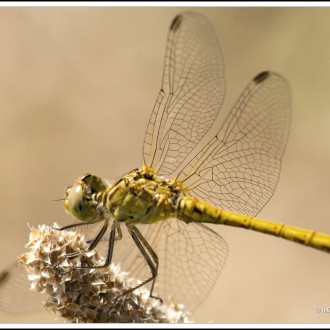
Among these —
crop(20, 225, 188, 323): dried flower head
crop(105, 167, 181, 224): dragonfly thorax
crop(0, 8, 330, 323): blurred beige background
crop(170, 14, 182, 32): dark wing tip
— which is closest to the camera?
crop(20, 225, 188, 323): dried flower head

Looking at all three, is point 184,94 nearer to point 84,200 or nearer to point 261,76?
point 261,76

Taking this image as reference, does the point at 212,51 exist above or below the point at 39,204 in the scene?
above

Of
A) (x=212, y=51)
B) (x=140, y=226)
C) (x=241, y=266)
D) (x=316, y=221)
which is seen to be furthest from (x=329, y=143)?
(x=140, y=226)

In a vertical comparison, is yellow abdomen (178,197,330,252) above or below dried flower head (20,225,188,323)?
above

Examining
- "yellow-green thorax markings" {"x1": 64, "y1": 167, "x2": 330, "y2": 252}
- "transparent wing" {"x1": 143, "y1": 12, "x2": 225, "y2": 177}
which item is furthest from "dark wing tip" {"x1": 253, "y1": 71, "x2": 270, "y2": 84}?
"yellow-green thorax markings" {"x1": 64, "y1": 167, "x2": 330, "y2": 252}

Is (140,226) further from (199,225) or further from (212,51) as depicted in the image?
(212,51)

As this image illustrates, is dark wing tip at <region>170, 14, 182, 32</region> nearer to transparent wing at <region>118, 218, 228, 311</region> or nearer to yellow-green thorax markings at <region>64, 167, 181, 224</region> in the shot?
yellow-green thorax markings at <region>64, 167, 181, 224</region>

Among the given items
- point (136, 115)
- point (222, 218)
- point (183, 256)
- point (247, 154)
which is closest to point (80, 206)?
point (183, 256)
